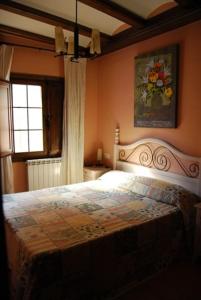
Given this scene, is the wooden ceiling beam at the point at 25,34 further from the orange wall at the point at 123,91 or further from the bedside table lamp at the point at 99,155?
the bedside table lamp at the point at 99,155

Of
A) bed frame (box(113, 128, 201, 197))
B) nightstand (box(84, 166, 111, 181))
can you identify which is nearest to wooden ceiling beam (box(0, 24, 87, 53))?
bed frame (box(113, 128, 201, 197))

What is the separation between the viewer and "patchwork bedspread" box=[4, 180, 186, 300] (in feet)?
5.45

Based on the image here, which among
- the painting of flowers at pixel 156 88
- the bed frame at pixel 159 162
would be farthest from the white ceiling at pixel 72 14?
the bed frame at pixel 159 162

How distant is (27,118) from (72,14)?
1617 mm

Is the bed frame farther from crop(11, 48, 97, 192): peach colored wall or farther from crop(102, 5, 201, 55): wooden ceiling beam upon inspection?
crop(102, 5, 201, 55): wooden ceiling beam

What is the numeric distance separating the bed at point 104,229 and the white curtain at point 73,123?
73 centimetres

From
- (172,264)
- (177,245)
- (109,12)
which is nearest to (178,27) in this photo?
(109,12)

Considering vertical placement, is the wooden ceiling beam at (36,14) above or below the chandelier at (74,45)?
above

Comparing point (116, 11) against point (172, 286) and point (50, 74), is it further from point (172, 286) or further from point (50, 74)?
point (172, 286)

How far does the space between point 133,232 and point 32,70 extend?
9.06ft

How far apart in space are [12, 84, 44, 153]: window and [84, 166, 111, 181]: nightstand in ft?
2.71

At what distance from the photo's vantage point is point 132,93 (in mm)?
3529

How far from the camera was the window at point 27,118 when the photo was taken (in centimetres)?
358

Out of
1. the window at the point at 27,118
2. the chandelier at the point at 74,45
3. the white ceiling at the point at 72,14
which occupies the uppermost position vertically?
the white ceiling at the point at 72,14
